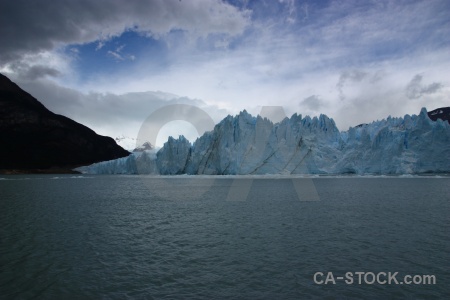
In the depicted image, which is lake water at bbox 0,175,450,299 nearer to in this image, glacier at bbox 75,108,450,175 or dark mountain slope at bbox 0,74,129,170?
glacier at bbox 75,108,450,175

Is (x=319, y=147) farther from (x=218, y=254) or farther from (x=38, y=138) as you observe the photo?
(x=38, y=138)

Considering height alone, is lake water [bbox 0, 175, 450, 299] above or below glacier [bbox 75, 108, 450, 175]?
below

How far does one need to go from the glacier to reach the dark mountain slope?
97.1m

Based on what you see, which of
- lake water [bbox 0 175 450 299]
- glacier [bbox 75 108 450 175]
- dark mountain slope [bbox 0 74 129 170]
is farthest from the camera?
dark mountain slope [bbox 0 74 129 170]

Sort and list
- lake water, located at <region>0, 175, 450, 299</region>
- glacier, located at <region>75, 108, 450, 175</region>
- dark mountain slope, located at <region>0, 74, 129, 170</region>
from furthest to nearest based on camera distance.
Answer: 1. dark mountain slope, located at <region>0, 74, 129, 170</region>
2. glacier, located at <region>75, 108, 450, 175</region>
3. lake water, located at <region>0, 175, 450, 299</region>

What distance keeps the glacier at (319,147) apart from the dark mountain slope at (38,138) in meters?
97.1

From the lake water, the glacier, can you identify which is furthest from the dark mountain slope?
the lake water

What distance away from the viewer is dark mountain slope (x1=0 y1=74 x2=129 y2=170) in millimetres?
134000

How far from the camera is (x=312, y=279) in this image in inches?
363

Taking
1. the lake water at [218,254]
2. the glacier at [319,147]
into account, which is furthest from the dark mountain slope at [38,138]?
the lake water at [218,254]

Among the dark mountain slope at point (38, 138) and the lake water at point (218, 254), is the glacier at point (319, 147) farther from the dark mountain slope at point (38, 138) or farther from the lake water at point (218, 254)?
the dark mountain slope at point (38, 138)

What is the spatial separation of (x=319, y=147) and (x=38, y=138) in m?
136

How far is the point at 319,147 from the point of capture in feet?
225

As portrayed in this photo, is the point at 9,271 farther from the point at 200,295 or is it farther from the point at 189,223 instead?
the point at 189,223
